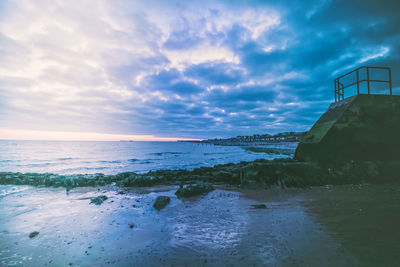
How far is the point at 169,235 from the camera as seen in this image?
159 inches

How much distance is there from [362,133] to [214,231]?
349 inches

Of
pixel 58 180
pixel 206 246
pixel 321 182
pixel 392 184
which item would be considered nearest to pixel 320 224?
pixel 206 246

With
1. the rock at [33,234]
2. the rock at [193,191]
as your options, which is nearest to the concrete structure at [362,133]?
the rock at [193,191]

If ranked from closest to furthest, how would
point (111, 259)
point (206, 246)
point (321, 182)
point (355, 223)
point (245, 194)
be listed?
point (111, 259) → point (206, 246) → point (355, 223) → point (245, 194) → point (321, 182)

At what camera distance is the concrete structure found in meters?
8.30

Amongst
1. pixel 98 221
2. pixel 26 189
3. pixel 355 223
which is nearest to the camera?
pixel 355 223

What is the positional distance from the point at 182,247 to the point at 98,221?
9.71 feet

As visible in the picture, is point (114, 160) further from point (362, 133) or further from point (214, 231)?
point (362, 133)

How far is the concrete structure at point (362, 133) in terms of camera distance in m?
8.30

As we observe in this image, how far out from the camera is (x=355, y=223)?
414 cm

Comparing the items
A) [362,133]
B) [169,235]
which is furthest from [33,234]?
[362,133]

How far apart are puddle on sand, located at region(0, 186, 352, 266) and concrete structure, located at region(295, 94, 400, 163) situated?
4.20m

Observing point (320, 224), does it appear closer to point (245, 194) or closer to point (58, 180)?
point (245, 194)

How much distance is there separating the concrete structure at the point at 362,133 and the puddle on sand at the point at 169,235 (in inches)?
165
